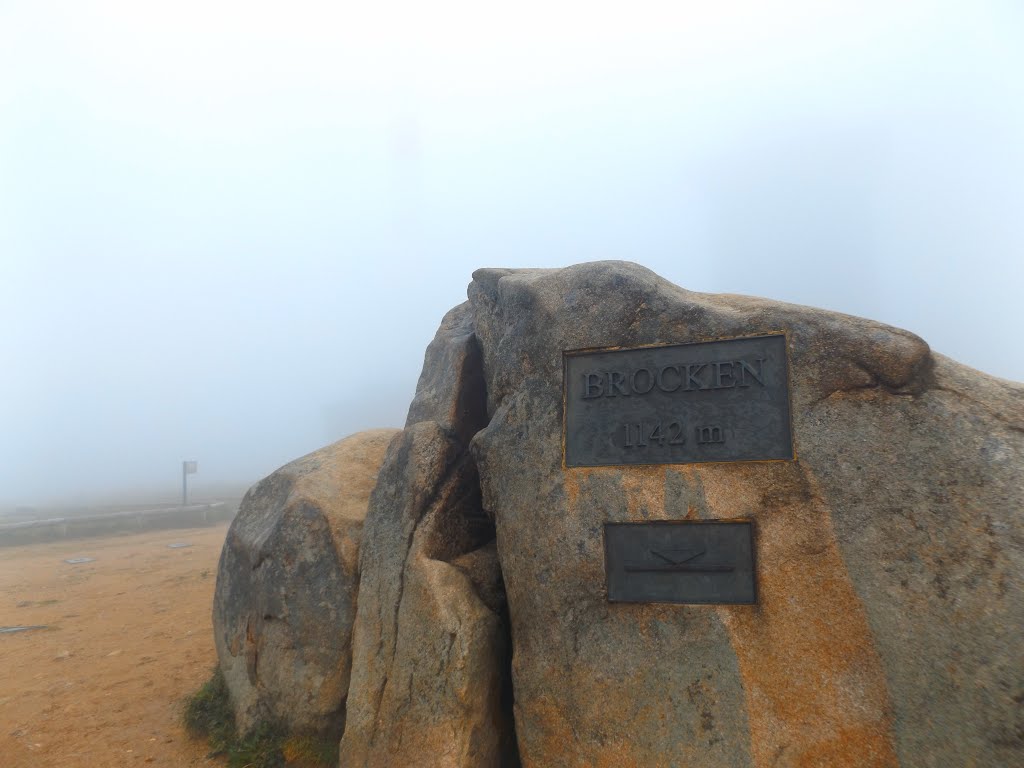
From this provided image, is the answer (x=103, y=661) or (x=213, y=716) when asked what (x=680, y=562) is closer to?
(x=213, y=716)

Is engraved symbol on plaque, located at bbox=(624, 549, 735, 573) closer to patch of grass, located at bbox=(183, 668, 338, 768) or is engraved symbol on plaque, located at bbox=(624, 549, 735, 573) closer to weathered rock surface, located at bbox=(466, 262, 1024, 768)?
weathered rock surface, located at bbox=(466, 262, 1024, 768)

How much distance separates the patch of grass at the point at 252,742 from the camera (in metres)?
5.29

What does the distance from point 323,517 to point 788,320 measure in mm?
4009

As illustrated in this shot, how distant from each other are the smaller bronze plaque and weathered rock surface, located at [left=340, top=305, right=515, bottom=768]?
3.57 ft

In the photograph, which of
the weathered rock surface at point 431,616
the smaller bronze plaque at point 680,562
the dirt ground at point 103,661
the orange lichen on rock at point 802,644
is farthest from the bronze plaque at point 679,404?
the dirt ground at point 103,661

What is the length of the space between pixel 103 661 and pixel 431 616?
6.17 metres

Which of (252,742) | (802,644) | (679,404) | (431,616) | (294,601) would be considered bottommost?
(252,742)

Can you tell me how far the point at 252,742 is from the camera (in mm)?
5539

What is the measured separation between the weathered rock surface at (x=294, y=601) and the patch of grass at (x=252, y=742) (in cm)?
9

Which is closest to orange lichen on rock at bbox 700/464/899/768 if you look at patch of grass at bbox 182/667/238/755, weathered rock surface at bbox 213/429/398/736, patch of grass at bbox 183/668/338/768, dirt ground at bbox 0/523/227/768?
weathered rock surface at bbox 213/429/398/736

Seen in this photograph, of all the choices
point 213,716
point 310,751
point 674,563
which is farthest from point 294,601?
point 674,563

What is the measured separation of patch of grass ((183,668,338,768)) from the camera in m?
5.29

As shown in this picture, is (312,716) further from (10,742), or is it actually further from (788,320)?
(788,320)

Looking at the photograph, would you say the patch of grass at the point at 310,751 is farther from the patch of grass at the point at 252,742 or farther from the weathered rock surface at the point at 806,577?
the weathered rock surface at the point at 806,577
